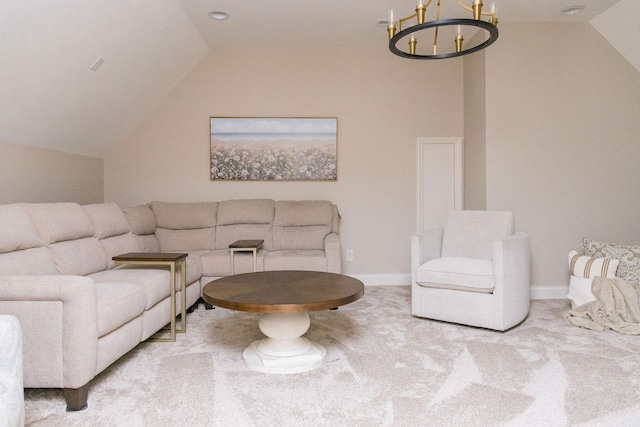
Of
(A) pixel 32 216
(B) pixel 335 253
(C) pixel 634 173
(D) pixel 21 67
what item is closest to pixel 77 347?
(A) pixel 32 216

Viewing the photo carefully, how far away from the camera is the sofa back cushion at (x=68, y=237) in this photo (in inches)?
104

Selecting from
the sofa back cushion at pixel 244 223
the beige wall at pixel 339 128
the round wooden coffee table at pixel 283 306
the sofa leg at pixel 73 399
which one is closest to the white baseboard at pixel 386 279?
the beige wall at pixel 339 128

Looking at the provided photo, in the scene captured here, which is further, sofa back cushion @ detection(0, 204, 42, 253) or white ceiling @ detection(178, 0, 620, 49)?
white ceiling @ detection(178, 0, 620, 49)

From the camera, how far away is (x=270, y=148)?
183 inches

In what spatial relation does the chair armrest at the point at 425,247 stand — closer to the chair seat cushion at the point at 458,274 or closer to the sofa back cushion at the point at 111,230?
the chair seat cushion at the point at 458,274

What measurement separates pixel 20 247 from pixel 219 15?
8.26ft

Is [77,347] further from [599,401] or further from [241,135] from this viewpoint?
[241,135]

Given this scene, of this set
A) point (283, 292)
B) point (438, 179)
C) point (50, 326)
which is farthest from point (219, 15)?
point (50, 326)

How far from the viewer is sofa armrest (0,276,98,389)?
188 centimetres

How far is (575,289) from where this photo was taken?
3.40 metres

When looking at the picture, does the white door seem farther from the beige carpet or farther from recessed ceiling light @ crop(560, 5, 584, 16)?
the beige carpet

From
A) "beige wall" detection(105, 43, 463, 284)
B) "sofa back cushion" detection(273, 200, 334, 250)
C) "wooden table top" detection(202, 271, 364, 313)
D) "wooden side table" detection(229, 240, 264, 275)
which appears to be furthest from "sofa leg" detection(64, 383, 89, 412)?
"beige wall" detection(105, 43, 463, 284)

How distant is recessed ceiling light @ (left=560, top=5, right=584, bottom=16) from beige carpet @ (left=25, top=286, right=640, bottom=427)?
2740 millimetres

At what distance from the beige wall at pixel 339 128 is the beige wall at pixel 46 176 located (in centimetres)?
41
